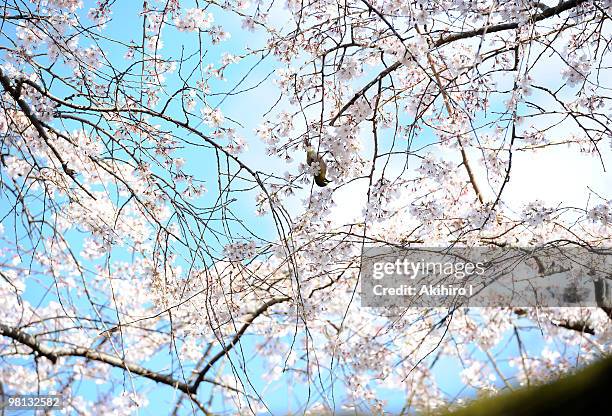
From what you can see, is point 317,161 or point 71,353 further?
point 71,353

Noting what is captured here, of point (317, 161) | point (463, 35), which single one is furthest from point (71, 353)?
point (463, 35)

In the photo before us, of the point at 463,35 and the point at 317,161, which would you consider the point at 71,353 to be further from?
the point at 463,35

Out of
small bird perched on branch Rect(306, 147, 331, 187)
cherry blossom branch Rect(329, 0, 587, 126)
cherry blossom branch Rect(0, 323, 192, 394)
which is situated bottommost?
cherry blossom branch Rect(0, 323, 192, 394)

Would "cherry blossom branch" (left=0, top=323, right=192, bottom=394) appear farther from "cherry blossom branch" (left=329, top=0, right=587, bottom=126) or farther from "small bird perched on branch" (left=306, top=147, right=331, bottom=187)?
"cherry blossom branch" (left=329, top=0, right=587, bottom=126)

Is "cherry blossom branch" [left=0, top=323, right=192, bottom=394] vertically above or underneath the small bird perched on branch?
underneath

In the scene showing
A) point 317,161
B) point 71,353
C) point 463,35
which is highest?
point 463,35

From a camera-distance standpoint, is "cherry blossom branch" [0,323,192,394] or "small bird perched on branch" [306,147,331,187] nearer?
"small bird perched on branch" [306,147,331,187]

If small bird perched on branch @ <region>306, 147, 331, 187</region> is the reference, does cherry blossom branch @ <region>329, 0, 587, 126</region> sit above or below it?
above

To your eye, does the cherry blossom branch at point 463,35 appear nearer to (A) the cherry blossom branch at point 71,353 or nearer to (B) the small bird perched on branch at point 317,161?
(B) the small bird perched on branch at point 317,161

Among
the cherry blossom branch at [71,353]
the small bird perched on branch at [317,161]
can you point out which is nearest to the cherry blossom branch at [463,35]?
the small bird perched on branch at [317,161]

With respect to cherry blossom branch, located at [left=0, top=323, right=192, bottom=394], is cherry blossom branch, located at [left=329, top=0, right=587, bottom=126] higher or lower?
higher

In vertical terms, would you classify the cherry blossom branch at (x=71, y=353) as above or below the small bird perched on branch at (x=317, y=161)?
below

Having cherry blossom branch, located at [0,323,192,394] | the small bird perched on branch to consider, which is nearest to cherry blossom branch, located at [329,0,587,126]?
the small bird perched on branch

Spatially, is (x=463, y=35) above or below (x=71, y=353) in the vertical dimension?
above
